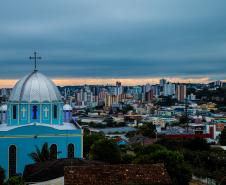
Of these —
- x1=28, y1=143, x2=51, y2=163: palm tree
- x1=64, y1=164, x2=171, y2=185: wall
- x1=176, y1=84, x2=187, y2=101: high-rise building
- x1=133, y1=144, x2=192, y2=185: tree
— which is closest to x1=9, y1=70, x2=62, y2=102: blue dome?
x1=28, y1=143, x2=51, y2=163: palm tree

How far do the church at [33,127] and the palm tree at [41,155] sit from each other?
539 mm

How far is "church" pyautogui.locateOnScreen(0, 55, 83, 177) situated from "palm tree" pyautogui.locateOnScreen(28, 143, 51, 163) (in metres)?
0.54

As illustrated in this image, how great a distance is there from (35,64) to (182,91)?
522ft

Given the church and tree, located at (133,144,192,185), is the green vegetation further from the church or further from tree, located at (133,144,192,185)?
the church

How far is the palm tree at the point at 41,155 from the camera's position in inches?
970

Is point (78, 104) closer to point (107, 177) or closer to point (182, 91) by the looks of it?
point (182, 91)

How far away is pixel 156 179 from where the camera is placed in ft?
48.4

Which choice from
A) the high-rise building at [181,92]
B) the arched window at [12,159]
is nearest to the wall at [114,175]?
the arched window at [12,159]

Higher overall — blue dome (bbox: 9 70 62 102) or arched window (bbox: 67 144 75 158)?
blue dome (bbox: 9 70 62 102)

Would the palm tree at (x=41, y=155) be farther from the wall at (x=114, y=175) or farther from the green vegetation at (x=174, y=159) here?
the wall at (x=114, y=175)

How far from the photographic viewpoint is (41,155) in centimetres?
2472

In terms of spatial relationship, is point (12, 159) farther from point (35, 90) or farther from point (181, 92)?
point (181, 92)

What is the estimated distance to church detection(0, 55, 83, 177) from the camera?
84.8ft

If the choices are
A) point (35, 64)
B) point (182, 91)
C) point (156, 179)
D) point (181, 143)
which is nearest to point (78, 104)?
point (182, 91)
